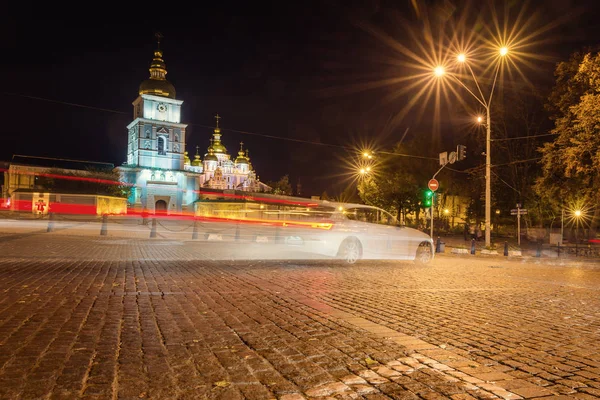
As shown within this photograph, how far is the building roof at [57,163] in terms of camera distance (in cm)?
9506

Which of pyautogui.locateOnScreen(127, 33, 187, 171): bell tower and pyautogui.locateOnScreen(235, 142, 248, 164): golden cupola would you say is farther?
pyautogui.locateOnScreen(235, 142, 248, 164): golden cupola

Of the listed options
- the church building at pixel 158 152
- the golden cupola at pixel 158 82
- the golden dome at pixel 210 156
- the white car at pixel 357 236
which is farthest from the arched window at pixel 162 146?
the white car at pixel 357 236

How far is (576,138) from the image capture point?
79.7 ft

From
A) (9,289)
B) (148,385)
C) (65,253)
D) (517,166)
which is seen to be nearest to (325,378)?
(148,385)

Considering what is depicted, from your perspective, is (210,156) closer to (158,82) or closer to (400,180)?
(158,82)

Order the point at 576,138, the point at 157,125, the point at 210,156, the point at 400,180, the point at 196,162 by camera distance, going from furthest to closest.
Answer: the point at 210,156 → the point at 196,162 → the point at 157,125 → the point at 400,180 → the point at 576,138

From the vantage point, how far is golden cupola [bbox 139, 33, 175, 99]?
80.2 metres

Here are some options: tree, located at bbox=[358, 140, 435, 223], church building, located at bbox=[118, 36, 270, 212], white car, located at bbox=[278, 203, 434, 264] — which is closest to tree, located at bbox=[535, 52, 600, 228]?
white car, located at bbox=[278, 203, 434, 264]

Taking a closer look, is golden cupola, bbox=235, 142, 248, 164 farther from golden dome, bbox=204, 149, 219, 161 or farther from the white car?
the white car

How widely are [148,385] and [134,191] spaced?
267ft

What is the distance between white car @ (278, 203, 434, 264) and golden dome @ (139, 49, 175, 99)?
74.5 meters

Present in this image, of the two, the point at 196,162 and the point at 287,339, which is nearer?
the point at 287,339

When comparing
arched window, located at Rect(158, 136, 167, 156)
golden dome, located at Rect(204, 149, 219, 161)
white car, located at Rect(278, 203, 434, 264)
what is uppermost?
golden dome, located at Rect(204, 149, 219, 161)

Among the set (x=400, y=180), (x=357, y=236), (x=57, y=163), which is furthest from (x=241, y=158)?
(x=357, y=236)
